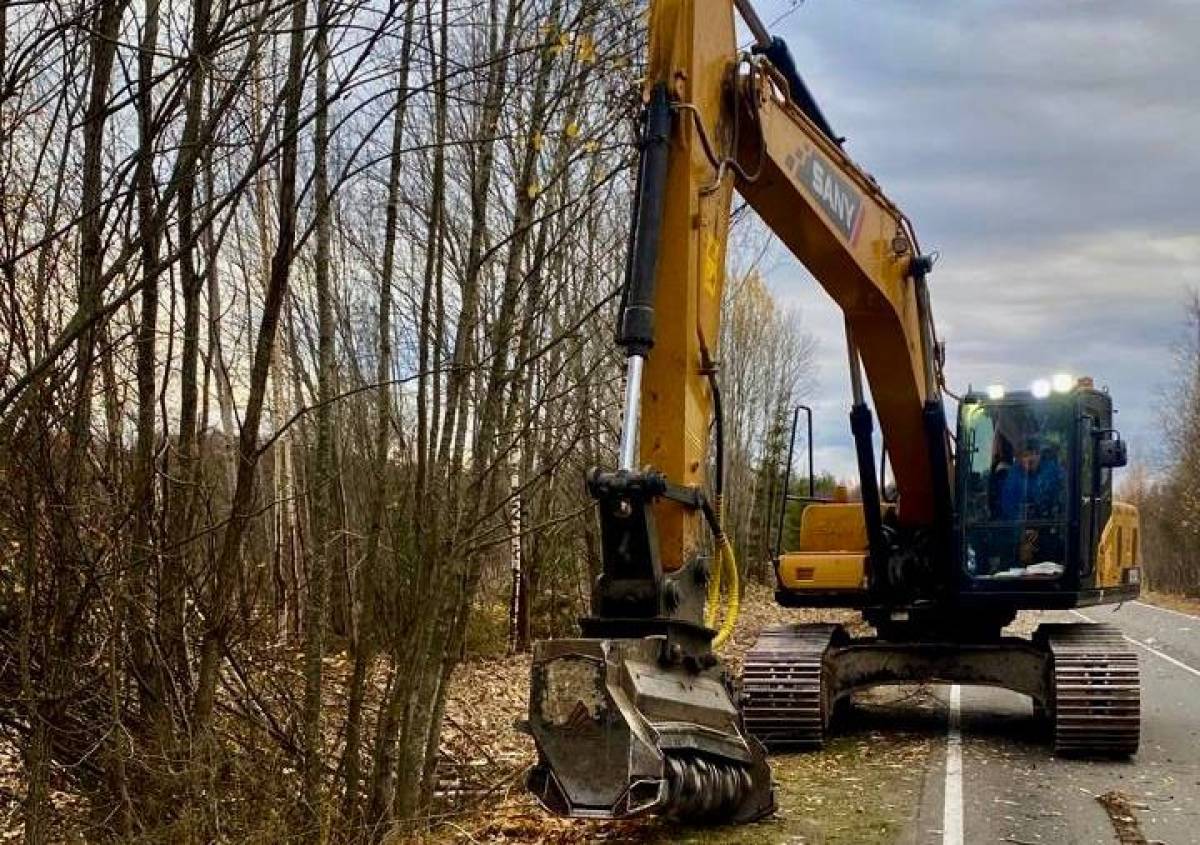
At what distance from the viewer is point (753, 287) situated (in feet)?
136

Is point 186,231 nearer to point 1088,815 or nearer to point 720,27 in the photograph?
point 720,27

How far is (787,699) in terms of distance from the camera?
31.4 ft

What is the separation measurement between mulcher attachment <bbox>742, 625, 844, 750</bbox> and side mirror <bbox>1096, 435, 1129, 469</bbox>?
118 inches

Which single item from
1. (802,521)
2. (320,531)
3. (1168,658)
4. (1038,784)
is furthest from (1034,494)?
(1168,658)

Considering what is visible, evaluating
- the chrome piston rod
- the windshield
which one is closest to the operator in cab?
the windshield

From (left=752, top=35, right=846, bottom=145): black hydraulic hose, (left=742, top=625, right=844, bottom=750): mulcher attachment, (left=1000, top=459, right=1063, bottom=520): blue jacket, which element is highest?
(left=752, top=35, right=846, bottom=145): black hydraulic hose

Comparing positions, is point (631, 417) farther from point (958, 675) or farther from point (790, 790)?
point (958, 675)

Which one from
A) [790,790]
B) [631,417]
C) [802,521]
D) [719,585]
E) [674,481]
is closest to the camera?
[631,417]

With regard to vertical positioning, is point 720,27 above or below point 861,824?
above

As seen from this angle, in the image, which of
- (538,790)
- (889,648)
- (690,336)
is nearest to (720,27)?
(690,336)

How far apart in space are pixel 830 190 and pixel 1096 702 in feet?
Answer: 14.7

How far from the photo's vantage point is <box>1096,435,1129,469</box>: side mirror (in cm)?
1037

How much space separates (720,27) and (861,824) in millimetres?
4603

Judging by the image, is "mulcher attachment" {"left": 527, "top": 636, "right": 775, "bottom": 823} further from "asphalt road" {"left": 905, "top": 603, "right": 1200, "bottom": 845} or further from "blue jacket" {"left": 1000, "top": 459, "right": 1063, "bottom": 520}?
"blue jacket" {"left": 1000, "top": 459, "right": 1063, "bottom": 520}
